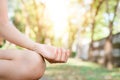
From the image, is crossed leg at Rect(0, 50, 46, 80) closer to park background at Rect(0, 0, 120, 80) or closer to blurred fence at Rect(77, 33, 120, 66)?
park background at Rect(0, 0, 120, 80)

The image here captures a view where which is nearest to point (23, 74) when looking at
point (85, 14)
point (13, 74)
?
point (13, 74)

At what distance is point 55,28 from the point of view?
47.2 metres

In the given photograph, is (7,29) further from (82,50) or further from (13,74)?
(82,50)

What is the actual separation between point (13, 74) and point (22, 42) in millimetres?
209

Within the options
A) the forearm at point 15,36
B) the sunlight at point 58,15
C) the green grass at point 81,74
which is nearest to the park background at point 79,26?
the sunlight at point 58,15

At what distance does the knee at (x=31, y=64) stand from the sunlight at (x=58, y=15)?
108ft

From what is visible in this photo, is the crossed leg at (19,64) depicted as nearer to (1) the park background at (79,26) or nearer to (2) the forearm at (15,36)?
(2) the forearm at (15,36)

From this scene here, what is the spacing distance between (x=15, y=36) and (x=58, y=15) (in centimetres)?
4024

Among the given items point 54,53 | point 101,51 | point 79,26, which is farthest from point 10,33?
point 79,26

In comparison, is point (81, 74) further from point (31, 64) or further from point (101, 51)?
point (101, 51)

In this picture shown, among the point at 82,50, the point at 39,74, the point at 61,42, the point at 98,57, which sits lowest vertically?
the point at 61,42

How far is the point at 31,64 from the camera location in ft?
8.61

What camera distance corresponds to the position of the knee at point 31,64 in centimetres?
261

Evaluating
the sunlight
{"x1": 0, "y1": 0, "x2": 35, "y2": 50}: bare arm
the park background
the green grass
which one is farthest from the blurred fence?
{"x1": 0, "y1": 0, "x2": 35, "y2": 50}: bare arm
